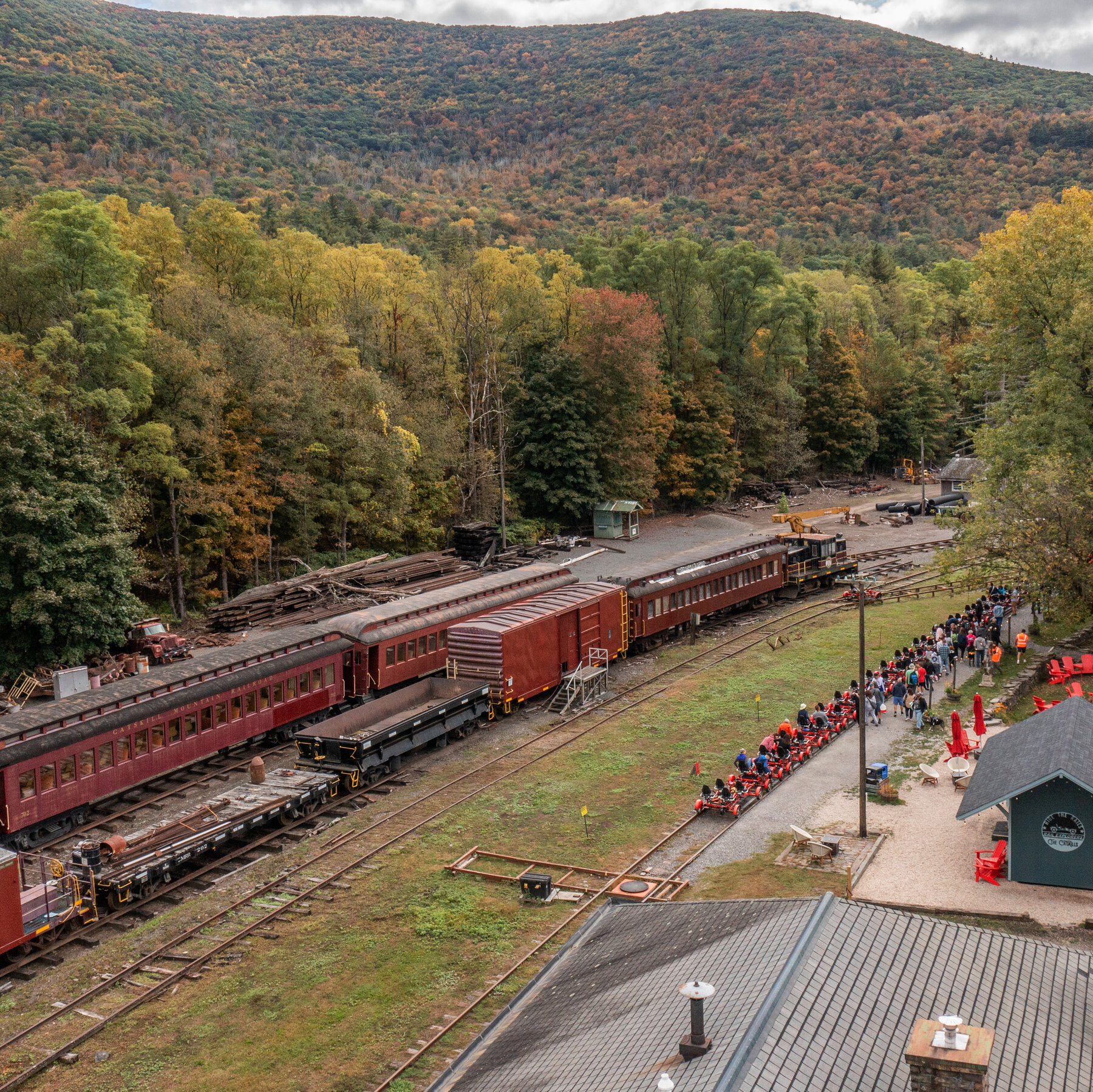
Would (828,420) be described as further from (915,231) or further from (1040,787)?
(915,231)

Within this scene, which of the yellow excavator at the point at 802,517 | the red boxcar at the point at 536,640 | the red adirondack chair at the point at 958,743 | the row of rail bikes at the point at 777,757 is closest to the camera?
the row of rail bikes at the point at 777,757

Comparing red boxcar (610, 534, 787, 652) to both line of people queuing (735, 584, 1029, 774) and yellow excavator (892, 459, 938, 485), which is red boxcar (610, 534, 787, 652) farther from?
yellow excavator (892, 459, 938, 485)

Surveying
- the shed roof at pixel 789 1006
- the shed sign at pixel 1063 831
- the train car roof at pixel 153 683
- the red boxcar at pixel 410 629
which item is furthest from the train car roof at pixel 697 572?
the shed roof at pixel 789 1006

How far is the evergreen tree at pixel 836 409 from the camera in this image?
87062mm

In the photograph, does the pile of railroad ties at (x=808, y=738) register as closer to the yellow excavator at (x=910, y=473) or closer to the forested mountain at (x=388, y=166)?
the yellow excavator at (x=910, y=473)

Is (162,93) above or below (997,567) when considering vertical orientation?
above

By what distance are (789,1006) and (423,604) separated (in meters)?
26.6

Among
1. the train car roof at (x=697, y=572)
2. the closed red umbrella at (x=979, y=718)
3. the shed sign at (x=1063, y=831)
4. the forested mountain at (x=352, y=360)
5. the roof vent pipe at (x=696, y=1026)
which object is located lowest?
the closed red umbrella at (x=979, y=718)

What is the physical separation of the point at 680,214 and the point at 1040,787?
170m

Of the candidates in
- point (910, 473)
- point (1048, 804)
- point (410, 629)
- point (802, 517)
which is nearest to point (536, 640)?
point (410, 629)

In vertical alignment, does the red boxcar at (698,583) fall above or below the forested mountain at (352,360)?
below

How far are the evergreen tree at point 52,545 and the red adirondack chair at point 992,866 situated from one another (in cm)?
2845

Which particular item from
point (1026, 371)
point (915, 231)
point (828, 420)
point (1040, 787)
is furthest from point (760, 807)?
point (915, 231)

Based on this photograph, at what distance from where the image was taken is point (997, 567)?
123 feet
